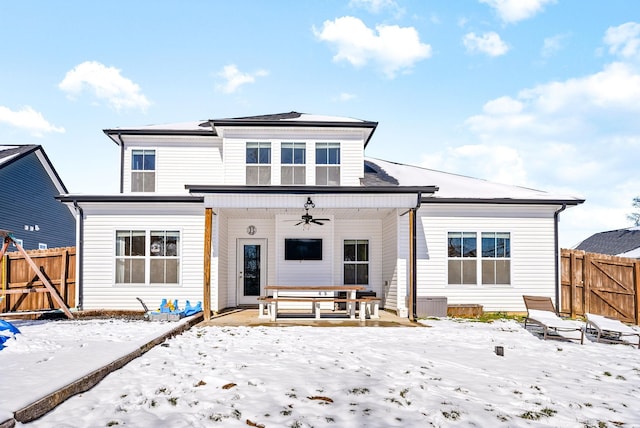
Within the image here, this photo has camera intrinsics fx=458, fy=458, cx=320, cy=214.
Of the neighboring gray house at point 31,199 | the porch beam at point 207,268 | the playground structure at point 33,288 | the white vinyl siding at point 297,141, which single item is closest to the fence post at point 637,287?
the white vinyl siding at point 297,141

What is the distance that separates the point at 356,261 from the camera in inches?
616

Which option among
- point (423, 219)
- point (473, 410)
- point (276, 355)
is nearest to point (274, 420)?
point (473, 410)

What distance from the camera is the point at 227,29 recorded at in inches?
491

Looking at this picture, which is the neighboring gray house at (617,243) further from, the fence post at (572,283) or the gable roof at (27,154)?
the gable roof at (27,154)

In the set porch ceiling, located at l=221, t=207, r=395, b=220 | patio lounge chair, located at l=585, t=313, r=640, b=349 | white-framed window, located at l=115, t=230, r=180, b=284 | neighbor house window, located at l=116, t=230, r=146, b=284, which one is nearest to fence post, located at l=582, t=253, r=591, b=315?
patio lounge chair, located at l=585, t=313, r=640, b=349

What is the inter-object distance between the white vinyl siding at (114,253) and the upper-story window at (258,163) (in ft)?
6.42

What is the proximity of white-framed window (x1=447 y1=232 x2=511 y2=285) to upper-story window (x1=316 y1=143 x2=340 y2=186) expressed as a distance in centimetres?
401

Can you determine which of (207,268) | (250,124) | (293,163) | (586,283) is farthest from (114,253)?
(586,283)

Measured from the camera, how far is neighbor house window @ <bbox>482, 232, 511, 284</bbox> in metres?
14.0

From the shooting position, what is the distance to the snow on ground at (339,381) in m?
4.73

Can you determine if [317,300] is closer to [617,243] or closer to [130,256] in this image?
[130,256]

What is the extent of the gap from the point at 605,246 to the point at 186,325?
32.6 metres

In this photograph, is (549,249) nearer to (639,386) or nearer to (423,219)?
(423,219)

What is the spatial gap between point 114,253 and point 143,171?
3.13 metres
